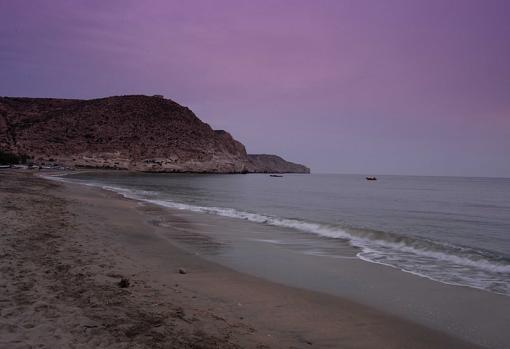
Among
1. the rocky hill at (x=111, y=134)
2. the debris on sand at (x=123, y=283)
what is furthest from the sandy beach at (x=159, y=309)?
the rocky hill at (x=111, y=134)

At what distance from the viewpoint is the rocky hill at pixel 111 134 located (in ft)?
306

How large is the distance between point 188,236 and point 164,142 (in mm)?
99587

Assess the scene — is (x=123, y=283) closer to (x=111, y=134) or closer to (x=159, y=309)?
(x=159, y=309)

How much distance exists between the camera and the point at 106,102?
370 ft

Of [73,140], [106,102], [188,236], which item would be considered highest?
[106,102]

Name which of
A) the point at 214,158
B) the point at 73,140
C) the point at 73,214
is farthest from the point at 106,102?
the point at 73,214

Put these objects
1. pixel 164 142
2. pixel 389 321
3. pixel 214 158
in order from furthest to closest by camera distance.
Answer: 1. pixel 214 158
2. pixel 164 142
3. pixel 389 321

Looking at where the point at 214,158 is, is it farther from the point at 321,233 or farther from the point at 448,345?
the point at 448,345

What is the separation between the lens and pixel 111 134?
102250 millimetres

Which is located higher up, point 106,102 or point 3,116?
point 106,102

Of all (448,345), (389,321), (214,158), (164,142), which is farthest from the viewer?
(214,158)

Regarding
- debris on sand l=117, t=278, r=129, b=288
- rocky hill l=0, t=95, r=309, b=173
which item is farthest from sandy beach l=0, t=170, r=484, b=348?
rocky hill l=0, t=95, r=309, b=173

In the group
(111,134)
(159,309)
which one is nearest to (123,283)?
(159,309)

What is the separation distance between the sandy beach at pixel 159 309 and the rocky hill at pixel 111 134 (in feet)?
299
